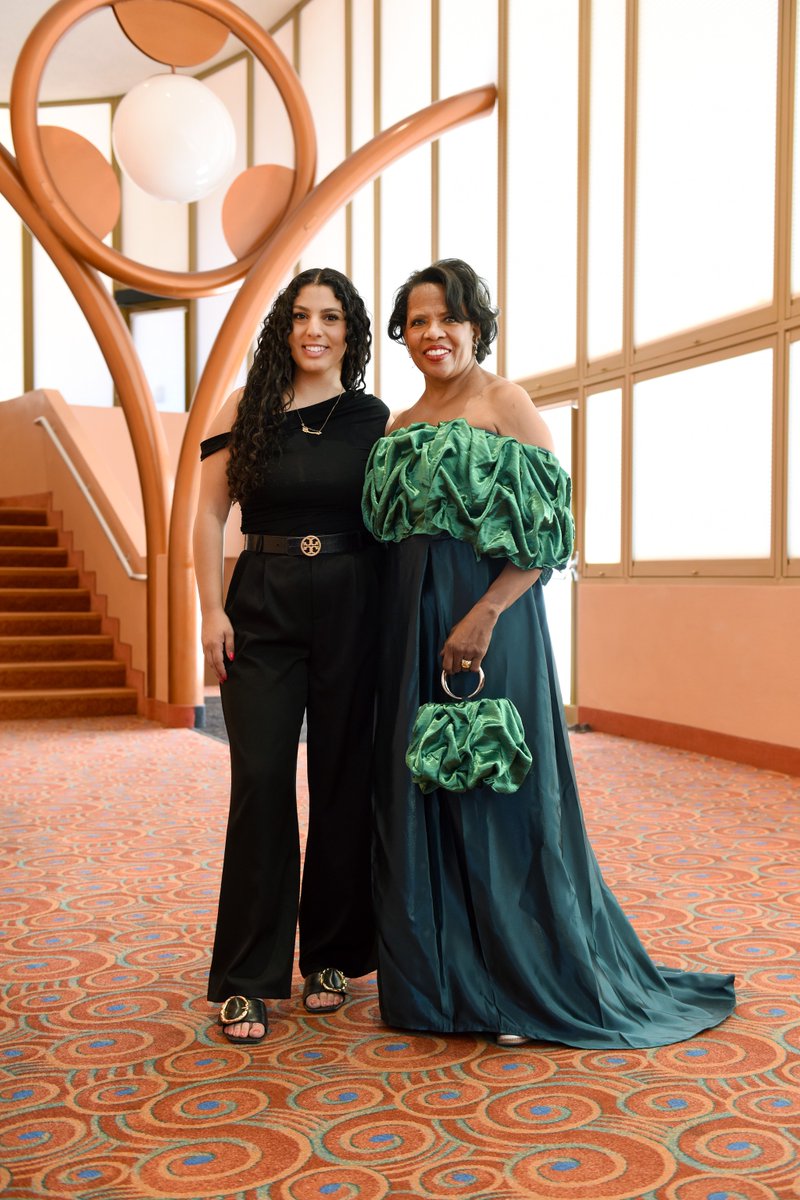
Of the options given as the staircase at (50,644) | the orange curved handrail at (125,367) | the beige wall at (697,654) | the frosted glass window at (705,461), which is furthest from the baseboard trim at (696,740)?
the staircase at (50,644)

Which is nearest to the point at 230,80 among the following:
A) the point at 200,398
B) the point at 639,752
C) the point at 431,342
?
the point at 200,398

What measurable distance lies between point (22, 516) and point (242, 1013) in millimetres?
9533

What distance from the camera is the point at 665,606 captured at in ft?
23.3

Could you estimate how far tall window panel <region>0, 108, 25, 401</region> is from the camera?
14477 mm

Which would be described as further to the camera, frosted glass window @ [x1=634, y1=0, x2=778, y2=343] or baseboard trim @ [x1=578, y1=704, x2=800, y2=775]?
frosted glass window @ [x1=634, y1=0, x2=778, y2=343]

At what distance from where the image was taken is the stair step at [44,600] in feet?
32.2

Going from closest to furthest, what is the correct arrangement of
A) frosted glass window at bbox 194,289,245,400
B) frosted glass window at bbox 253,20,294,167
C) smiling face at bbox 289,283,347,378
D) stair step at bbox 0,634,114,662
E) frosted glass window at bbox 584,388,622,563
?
smiling face at bbox 289,283,347,378, frosted glass window at bbox 584,388,622,563, stair step at bbox 0,634,114,662, frosted glass window at bbox 253,20,294,167, frosted glass window at bbox 194,289,245,400

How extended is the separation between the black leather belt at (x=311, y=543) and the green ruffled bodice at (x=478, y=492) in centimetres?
14

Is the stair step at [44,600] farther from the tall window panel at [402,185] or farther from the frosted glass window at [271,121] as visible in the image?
the frosted glass window at [271,121]

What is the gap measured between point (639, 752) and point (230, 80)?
994 centimetres

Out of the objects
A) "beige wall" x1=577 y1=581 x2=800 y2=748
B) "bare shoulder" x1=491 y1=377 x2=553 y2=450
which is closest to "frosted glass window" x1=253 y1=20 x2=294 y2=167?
"beige wall" x1=577 y1=581 x2=800 y2=748

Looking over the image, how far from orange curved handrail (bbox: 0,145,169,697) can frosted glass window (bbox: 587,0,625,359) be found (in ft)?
9.78

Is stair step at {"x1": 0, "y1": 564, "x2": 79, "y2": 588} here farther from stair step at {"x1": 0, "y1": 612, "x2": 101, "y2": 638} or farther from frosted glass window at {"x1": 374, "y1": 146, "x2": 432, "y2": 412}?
frosted glass window at {"x1": 374, "y1": 146, "x2": 432, "y2": 412}

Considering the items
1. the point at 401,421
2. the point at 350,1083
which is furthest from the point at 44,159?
the point at 350,1083
